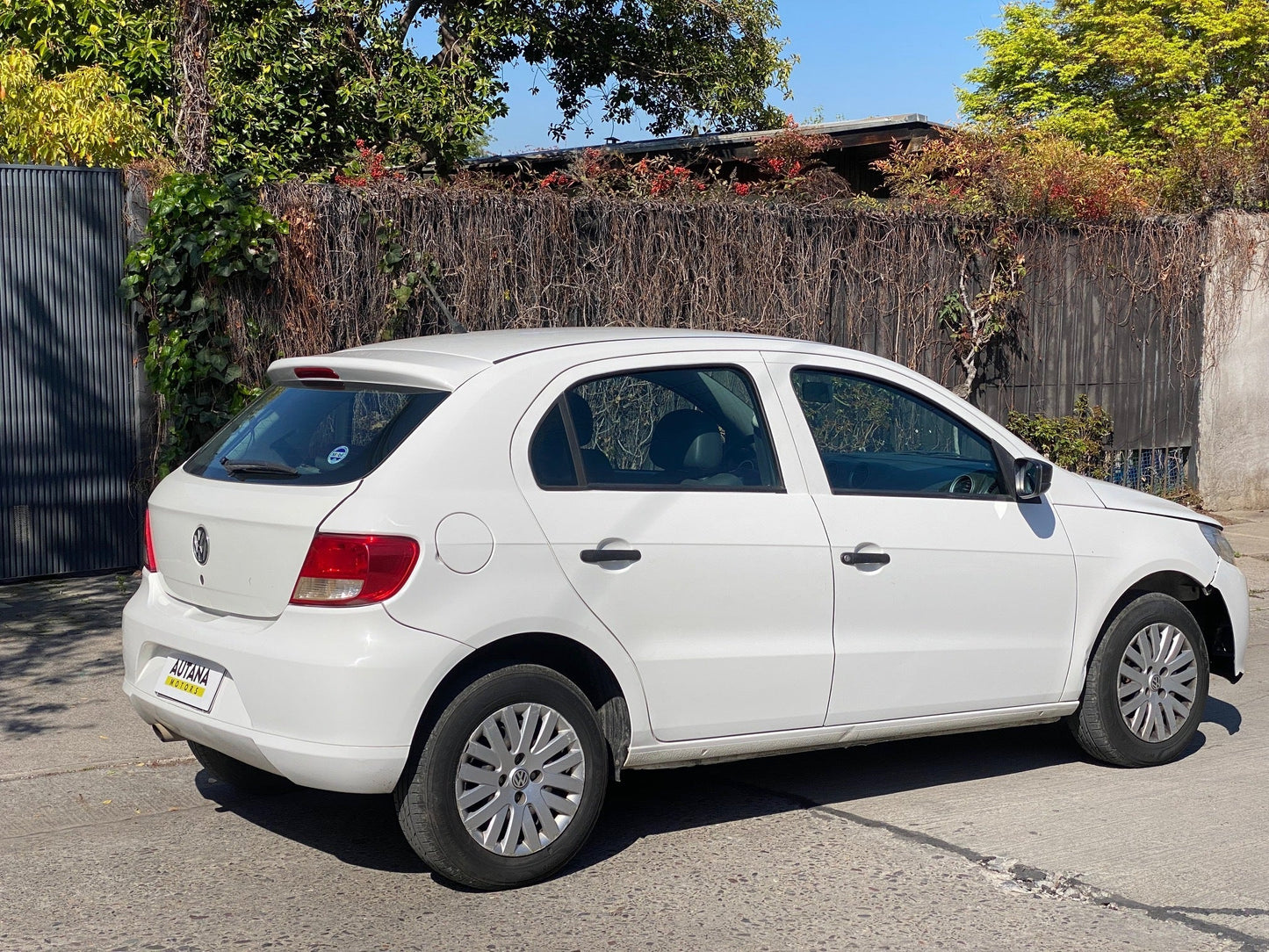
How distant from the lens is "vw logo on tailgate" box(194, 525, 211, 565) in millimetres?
4633

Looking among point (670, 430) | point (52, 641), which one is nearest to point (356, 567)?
point (670, 430)

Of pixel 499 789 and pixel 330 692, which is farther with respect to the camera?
pixel 499 789

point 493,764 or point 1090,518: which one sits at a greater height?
point 1090,518

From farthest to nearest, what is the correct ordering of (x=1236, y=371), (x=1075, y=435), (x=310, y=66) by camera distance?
1. (x=310, y=66)
2. (x=1236, y=371)
3. (x=1075, y=435)

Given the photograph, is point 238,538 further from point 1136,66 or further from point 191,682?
point 1136,66

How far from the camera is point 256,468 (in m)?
4.67

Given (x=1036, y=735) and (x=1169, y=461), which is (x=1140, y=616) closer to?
(x=1036, y=735)

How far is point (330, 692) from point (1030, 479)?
9.15 ft

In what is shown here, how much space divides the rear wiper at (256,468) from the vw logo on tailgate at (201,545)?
221mm

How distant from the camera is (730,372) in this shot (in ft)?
16.8

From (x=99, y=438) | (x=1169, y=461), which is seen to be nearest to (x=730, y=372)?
(x=99, y=438)

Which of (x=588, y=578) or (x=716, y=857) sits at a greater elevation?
(x=588, y=578)

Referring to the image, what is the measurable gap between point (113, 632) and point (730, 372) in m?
4.55

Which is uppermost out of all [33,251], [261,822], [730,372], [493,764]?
[33,251]
